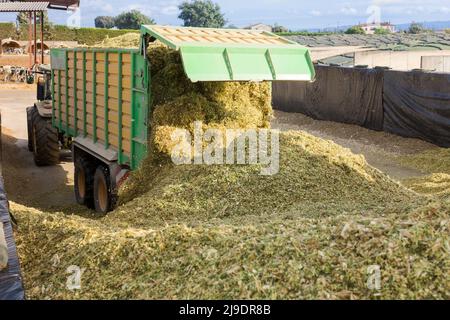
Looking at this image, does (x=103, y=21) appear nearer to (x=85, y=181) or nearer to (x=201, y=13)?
(x=201, y=13)

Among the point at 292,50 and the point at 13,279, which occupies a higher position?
the point at 292,50

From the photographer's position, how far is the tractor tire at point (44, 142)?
42.3 feet

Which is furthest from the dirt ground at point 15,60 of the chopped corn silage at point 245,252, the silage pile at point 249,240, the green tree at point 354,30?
the green tree at point 354,30

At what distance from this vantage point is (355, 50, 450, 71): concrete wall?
24797 millimetres

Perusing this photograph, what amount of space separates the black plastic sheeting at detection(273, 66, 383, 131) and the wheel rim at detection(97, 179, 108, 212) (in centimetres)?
968

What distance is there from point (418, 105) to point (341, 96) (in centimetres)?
356

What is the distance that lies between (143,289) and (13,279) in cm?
91

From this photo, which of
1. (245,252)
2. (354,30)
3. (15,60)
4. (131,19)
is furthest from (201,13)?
(245,252)

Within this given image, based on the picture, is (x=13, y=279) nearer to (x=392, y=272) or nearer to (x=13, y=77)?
(x=392, y=272)

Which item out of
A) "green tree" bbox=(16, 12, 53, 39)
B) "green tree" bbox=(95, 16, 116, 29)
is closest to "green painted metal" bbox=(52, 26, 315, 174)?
"green tree" bbox=(16, 12, 53, 39)

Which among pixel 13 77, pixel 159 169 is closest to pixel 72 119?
pixel 159 169

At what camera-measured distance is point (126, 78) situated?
8336 mm

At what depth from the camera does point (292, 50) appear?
817 cm

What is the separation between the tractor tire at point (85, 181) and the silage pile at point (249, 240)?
2.55m
